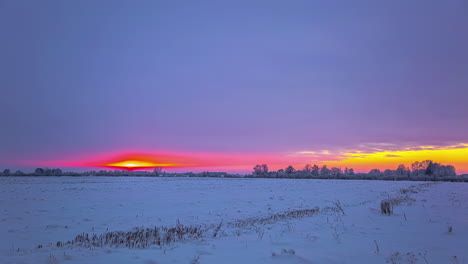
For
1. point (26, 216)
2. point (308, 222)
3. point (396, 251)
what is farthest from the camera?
point (26, 216)

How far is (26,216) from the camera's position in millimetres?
15195

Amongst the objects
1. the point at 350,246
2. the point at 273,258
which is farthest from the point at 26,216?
the point at 350,246

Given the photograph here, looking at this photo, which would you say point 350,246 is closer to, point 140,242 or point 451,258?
point 451,258

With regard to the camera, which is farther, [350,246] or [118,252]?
[350,246]

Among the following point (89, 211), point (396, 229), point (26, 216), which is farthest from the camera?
point (89, 211)

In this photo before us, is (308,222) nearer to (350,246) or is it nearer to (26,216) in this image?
(350,246)

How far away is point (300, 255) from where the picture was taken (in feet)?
24.2

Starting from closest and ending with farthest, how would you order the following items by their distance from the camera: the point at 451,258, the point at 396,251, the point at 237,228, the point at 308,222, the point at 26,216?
the point at 451,258
the point at 396,251
the point at 237,228
the point at 308,222
the point at 26,216

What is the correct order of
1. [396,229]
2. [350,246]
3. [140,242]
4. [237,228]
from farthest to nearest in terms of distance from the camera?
[237,228] → [396,229] → [140,242] → [350,246]

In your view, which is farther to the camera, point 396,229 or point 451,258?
point 396,229

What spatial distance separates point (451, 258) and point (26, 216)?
1880cm

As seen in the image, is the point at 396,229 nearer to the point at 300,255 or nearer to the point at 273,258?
the point at 300,255

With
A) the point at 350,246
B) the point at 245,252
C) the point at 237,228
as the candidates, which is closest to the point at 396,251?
the point at 350,246

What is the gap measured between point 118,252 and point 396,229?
400 inches
